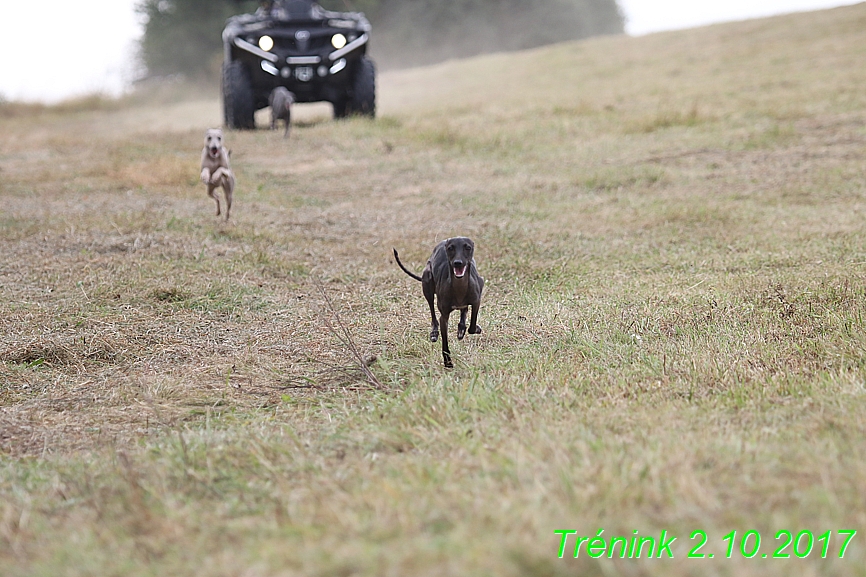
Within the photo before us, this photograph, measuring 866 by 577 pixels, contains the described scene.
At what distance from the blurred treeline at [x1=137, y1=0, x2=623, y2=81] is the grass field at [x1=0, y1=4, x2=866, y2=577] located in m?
29.9

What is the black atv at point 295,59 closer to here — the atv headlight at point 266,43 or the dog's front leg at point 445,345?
the atv headlight at point 266,43

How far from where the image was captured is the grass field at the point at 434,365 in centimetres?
229

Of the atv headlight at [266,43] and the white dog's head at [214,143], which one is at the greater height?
the atv headlight at [266,43]

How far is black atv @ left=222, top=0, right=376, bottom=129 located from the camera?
49.2 ft

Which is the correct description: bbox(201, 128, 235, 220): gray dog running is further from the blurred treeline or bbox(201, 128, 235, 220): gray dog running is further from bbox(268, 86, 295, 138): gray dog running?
the blurred treeline

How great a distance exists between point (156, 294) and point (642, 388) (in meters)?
3.52

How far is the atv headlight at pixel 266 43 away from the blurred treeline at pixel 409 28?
2347 cm

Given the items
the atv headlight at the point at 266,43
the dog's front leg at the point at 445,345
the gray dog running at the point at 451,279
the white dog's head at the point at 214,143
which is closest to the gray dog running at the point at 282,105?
the atv headlight at the point at 266,43

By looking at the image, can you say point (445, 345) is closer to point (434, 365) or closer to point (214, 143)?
point (434, 365)

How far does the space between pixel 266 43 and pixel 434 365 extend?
12.2 m

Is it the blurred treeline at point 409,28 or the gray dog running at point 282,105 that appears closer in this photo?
the gray dog running at point 282,105

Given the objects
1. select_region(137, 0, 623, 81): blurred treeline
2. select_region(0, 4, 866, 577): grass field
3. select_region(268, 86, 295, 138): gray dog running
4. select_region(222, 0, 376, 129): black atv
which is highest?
select_region(137, 0, 623, 81): blurred treeline

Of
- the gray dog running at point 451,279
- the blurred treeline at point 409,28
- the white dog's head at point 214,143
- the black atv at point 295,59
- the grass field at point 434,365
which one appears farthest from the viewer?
the blurred treeline at point 409,28

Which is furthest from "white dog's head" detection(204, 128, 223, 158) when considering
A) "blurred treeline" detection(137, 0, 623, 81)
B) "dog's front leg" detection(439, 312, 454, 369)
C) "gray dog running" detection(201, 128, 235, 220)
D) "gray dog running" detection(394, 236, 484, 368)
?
"blurred treeline" detection(137, 0, 623, 81)
